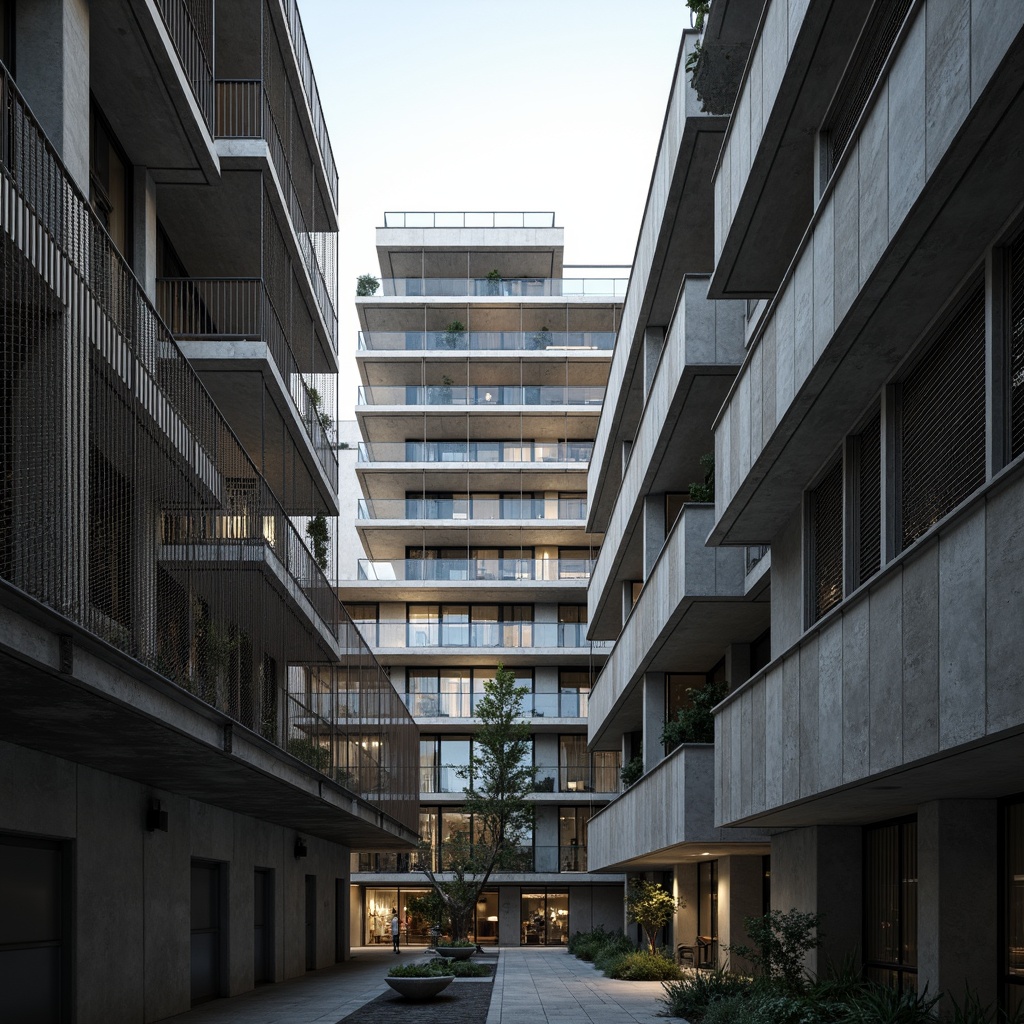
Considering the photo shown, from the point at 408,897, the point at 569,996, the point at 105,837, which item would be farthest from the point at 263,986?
the point at 408,897

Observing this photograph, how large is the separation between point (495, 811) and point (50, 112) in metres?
37.4

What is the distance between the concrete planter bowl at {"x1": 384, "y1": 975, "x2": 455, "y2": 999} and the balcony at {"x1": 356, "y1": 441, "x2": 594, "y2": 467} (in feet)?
117

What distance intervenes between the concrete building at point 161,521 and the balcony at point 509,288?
27.4m

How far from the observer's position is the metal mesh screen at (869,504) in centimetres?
1421

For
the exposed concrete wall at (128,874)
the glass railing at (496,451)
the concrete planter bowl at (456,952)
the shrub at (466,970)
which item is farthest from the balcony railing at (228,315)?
the glass railing at (496,451)

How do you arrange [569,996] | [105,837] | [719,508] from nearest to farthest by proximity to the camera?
[105,837] < [719,508] < [569,996]

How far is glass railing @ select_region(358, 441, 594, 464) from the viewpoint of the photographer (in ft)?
193

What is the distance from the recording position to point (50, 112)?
45.5 ft

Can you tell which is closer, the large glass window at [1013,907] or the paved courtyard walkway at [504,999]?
the large glass window at [1013,907]

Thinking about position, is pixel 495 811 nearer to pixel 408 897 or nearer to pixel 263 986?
pixel 408 897

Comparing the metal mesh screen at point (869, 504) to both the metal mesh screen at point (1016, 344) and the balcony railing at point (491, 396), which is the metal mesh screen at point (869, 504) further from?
the balcony railing at point (491, 396)

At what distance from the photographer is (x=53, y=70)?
45.9ft

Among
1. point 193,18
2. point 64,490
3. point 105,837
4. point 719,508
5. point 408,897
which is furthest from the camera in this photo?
point 408,897

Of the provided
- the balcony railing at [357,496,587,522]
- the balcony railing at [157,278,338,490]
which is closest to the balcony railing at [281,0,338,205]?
the balcony railing at [157,278,338,490]
